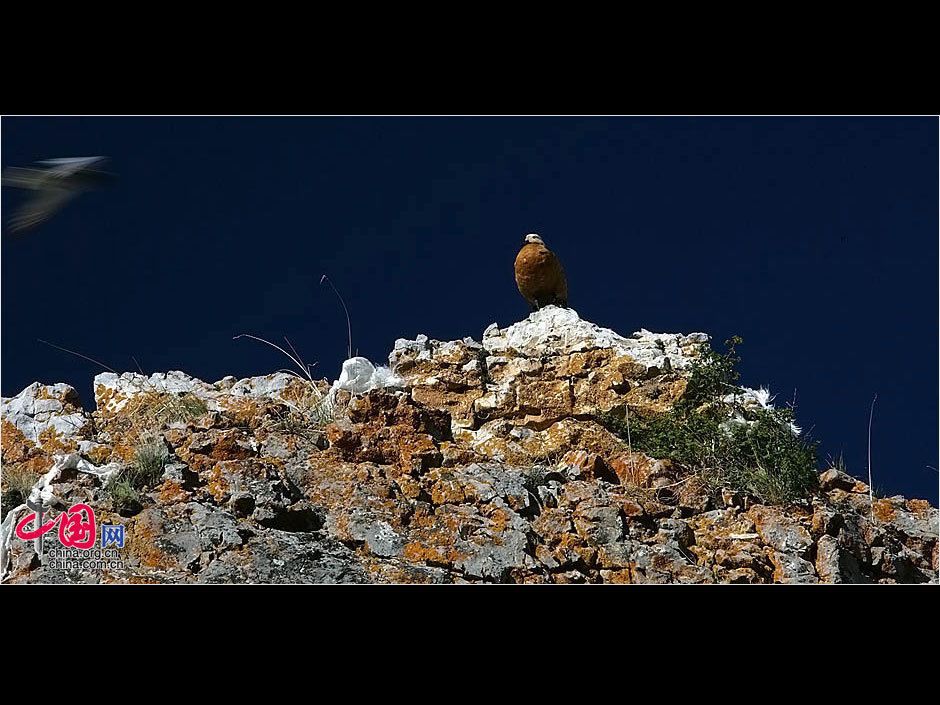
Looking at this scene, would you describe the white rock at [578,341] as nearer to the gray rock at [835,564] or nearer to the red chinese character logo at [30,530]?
the gray rock at [835,564]

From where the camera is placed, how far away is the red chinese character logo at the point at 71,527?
8969 mm

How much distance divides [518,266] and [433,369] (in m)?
2.75

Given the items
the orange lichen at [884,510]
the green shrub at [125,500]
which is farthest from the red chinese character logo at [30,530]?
the orange lichen at [884,510]

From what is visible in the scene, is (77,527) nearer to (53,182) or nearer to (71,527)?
(71,527)

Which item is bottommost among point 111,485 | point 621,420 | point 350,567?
point 350,567

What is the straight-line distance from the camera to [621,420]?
41.4 ft

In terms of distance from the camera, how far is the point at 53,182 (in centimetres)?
852

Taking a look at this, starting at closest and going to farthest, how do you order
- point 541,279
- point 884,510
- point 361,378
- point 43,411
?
point 884,510 → point 43,411 → point 361,378 → point 541,279

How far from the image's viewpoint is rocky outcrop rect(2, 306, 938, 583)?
9.27m

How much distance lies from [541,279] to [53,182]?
25.7ft

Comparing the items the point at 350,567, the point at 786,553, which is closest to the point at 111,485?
the point at 350,567

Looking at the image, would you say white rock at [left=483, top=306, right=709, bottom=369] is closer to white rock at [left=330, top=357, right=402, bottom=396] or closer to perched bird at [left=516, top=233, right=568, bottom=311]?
perched bird at [left=516, top=233, right=568, bottom=311]

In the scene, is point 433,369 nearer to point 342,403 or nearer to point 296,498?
point 342,403

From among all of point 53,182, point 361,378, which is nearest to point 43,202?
point 53,182
